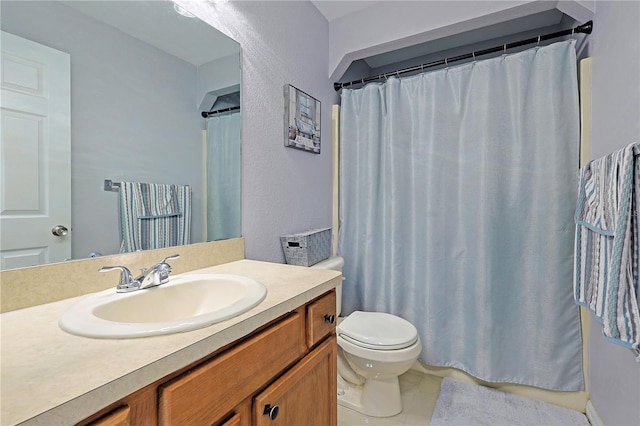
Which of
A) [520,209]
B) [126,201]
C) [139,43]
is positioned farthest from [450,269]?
[139,43]

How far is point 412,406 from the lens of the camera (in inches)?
64.2

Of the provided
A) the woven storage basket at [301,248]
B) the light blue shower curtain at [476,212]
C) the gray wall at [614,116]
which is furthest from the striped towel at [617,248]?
the woven storage basket at [301,248]

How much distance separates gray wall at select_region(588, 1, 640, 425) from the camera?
1.10 meters

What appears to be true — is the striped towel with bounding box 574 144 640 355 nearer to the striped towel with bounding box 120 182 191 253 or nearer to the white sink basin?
the white sink basin

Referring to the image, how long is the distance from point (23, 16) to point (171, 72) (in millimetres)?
414

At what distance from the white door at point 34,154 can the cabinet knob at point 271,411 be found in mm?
691

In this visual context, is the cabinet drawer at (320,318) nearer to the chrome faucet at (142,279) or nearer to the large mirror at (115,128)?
the chrome faucet at (142,279)

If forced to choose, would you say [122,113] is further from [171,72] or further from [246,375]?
[246,375]

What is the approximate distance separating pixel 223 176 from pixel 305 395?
3.00ft

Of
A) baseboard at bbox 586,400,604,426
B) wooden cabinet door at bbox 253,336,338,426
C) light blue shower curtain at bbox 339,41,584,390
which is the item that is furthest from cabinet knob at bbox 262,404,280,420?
baseboard at bbox 586,400,604,426

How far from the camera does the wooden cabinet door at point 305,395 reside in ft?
2.41

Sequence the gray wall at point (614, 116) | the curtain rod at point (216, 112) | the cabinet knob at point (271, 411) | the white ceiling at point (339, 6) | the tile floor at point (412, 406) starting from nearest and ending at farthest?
1. the cabinet knob at point (271, 411)
2. the gray wall at point (614, 116)
3. the curtain rod at point (216, 112)
4. the tile floor at point (412, 406)
5. the white ceiling at point (339, 6)

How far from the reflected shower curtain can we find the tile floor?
113cm

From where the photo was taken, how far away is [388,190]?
202cm
